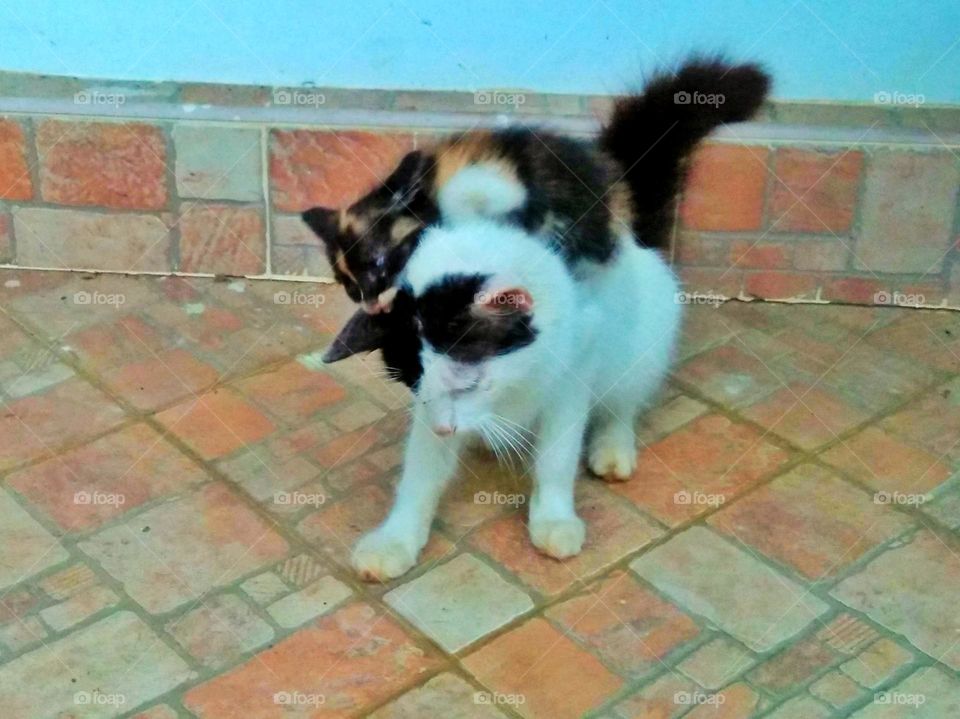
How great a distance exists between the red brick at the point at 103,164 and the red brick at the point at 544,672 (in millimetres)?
1622

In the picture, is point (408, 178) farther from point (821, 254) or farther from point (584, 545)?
point (821, 254)

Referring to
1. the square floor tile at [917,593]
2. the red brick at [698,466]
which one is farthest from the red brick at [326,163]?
the square floor tile at [917,593]

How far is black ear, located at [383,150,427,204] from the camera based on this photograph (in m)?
2.12

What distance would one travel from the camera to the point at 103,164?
310 centimetres

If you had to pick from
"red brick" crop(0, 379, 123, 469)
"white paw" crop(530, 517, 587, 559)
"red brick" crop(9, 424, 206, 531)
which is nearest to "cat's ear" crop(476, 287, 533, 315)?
"white paw" crop(530, 517, 587, 559)

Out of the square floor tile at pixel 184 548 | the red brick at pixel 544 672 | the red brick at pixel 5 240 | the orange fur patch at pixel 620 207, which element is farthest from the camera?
the red brick at pixel 5 240

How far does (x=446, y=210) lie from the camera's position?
6.81ft

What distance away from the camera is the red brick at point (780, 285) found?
3137mm

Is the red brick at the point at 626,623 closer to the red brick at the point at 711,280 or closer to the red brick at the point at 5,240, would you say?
the red brick at the point at 711,280

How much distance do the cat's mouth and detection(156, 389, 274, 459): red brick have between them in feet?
2.33

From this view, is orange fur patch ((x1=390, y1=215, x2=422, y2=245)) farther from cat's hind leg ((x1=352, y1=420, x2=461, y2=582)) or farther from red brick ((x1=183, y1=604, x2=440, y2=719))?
red brick ((x1=183, y1=604, x2=440, y2=719))

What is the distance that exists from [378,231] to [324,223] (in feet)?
0.47

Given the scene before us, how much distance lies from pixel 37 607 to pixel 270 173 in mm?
1324

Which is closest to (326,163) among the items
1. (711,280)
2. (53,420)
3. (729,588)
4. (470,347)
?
(53,420)
